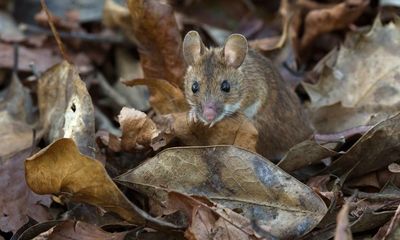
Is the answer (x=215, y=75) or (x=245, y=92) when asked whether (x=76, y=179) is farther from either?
(x=245, y=92)

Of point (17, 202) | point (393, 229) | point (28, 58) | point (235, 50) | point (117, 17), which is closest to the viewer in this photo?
point (393, 229)

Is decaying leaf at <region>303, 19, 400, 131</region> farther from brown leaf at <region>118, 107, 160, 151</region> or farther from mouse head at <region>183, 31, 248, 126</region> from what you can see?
brown leaf at <region>118, 107, 160, 151</region>

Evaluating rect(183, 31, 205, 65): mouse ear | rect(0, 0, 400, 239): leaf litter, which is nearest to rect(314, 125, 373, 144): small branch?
rect(0, 0, 400, 239): leaf litter

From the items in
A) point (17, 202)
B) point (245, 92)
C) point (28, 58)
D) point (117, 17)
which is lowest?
point (28, 58)

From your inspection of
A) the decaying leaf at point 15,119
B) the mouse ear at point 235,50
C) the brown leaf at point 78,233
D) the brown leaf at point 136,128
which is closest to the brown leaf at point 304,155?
the brown leaf at point 136,128

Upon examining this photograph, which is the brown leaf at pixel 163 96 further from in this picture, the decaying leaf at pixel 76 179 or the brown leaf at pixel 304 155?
the decaying leaf at pixel 76 179

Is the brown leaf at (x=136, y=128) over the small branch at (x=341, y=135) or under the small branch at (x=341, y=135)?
over

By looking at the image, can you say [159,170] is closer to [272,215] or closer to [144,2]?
[272,215]

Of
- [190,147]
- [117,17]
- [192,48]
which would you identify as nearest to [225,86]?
[192,48]
